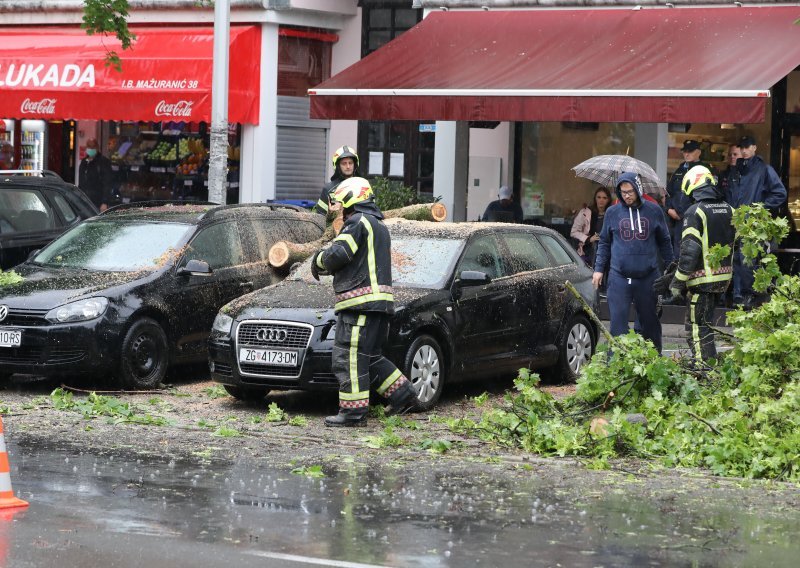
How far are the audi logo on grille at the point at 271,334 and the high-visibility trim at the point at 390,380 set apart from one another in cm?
89

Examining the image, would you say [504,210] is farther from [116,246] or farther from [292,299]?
[292,299]

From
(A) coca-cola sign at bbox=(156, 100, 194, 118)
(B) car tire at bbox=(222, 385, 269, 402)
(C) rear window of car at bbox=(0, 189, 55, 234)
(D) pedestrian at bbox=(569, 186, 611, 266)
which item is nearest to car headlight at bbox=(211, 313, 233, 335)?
(B) car tire at bbox=(222, 385, 269, 402)

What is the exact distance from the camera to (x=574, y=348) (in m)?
14.0

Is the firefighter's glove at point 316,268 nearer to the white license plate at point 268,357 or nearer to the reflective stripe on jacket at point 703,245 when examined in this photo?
the white license plate at point 268,357

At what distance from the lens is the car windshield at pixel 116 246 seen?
1345cm

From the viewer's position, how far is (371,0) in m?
23.6

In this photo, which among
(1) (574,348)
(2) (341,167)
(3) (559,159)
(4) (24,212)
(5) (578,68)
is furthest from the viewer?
(3) (559,159)

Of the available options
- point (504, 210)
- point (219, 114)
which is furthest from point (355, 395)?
point (504, 210)

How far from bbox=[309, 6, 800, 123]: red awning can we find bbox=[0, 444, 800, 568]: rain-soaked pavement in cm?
862

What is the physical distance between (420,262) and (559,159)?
891 centimetres

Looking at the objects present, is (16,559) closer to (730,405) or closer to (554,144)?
(730,405)

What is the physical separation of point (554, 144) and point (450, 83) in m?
3.19

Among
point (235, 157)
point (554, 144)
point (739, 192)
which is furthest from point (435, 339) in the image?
point (235, 157)

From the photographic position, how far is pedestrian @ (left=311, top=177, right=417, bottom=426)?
11156 millimetres
